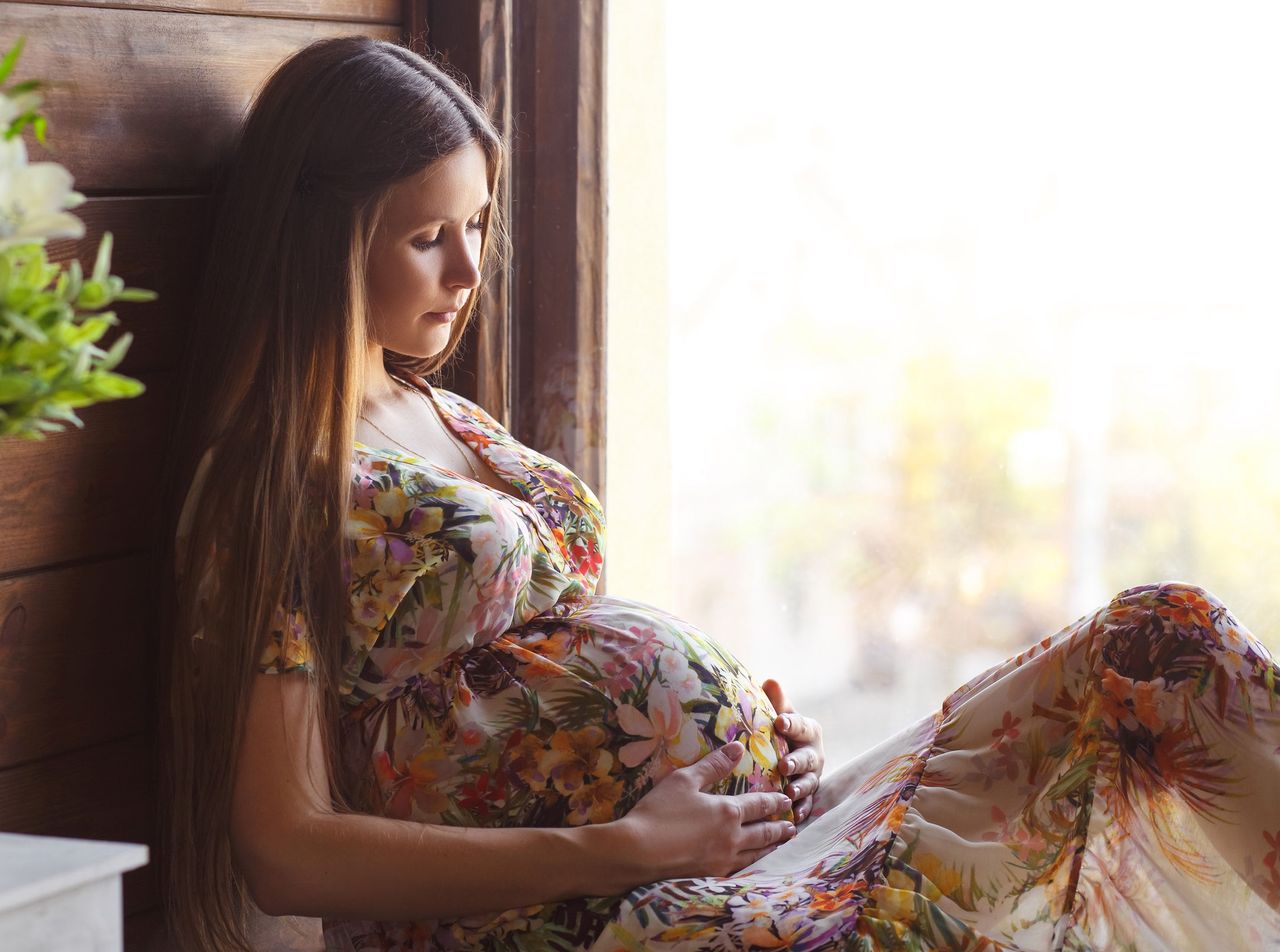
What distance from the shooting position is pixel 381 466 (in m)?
1.36

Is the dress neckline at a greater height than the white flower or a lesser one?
lesser

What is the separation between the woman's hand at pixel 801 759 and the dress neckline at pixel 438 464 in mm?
366

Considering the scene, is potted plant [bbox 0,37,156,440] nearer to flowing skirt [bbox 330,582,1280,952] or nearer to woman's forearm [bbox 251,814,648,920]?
woman's forearm [bbox 251,814,648,920]

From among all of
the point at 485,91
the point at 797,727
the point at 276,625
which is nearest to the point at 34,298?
the point at 276,625

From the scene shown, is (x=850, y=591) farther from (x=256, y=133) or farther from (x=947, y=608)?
(x=256, y=133)

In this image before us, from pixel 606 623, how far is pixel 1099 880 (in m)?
0.51

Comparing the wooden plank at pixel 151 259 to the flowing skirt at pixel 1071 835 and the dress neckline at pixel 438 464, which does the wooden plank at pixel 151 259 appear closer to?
the dress neckline at pixel 438 464

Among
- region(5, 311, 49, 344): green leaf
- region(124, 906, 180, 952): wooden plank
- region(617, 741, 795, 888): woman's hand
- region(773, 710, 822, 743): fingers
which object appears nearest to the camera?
region(5, 311, 49, 344): green leaf

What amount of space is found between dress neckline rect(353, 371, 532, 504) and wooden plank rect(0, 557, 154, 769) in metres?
0.25

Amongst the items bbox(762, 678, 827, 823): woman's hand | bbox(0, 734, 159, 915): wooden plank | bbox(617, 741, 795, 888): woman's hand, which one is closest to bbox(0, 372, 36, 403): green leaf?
bbox(0, 734, 159, 915): wooden plank

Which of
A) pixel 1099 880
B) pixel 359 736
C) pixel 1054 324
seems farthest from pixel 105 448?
pixel 1054 324

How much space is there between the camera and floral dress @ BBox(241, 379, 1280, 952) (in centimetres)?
118

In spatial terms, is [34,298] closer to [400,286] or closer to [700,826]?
[400,286]

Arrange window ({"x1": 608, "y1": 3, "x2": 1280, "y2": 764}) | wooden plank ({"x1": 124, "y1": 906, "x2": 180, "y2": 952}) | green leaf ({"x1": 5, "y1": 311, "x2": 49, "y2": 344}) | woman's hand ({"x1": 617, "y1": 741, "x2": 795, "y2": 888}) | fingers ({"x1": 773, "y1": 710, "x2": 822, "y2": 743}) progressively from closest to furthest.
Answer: green leaf ({"x1": 5, "y1": 311, "x2": 49, "y2": 344}) < woman's hand ({"x1": 617, "y1": 741, "x2": 795, "y2": 888}) < wooden plank ({"x1": 124, "y1": 906, "x2": 180, "y2": 952}) < fingers ({"x1": 773, "y1": 710, "x2": 822, "y2": 743}) < window ({"x1": 608, "y1": 3, "x2": 1280, "y2": 764})
